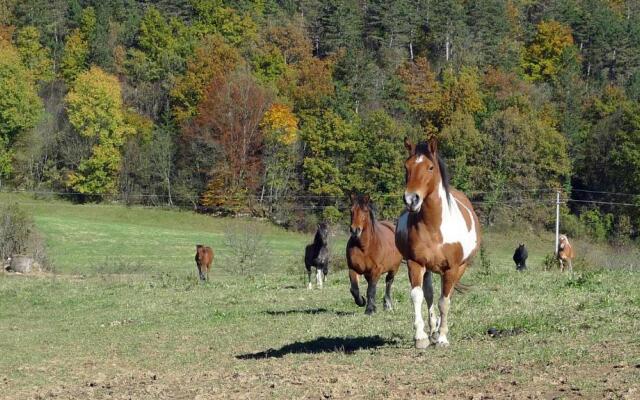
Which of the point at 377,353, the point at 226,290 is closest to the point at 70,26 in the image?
the point at 226,290

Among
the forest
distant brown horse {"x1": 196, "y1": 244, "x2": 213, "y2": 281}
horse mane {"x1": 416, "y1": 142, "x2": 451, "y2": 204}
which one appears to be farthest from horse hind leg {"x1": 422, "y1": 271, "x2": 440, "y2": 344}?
the forest

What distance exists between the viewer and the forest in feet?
262

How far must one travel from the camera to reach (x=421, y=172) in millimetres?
10938

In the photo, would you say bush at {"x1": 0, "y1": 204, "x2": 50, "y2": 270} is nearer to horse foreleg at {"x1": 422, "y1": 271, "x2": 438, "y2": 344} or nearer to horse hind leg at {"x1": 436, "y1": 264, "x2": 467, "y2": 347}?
horse foreleg at {"x1": 422, "y1": 271, "x2": 438, "y2": 344}

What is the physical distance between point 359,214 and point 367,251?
0.67m

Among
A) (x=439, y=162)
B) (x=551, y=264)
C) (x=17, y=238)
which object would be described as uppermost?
(x=439, y=162)

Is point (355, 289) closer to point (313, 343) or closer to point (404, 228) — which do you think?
point (313, 343)

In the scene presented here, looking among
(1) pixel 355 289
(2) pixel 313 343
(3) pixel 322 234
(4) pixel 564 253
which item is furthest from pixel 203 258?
(2) pixel 313 343

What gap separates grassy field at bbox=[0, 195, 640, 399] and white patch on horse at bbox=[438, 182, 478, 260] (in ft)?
4.05

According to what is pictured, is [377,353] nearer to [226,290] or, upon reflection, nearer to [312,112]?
[226,290]

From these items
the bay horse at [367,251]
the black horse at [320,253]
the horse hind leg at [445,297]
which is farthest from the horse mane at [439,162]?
the black horse at [320,253]

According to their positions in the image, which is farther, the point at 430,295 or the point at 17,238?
the point at 17,238

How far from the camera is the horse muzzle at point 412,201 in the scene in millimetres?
10539

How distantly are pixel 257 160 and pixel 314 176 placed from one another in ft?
18.1
